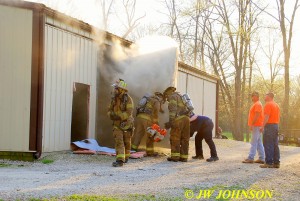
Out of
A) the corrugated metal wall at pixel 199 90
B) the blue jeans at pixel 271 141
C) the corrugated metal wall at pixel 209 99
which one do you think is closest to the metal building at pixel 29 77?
the blue jeans at pixel 271 141

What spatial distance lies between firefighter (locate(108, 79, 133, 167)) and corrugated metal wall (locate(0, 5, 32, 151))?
225cm

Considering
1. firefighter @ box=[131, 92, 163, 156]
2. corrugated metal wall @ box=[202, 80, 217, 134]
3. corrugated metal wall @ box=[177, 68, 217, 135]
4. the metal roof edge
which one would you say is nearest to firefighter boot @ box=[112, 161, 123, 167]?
firefighter @ box=[131, 92, 163, 156]

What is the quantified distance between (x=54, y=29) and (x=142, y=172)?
471cm

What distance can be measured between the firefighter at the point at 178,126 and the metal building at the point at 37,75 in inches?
114

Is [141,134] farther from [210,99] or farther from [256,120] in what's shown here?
[210,99]

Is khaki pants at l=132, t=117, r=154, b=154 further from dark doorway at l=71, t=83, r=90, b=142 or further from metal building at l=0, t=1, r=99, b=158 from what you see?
metal building at l=0, t=1, r=99, b=158

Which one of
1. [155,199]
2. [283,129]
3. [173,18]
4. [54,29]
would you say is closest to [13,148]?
[54,29]

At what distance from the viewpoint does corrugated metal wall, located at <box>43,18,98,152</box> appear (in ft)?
37.2

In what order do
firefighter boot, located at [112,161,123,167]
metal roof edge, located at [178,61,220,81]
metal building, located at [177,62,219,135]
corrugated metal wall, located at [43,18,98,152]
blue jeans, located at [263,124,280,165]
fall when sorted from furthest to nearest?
metal building, located at [177,62,219,135] < metal roof edge, located at [178,61,220,81] < corrugated metal wall, located at [43,18,98,152] < blue jeans, located at [263,124,280,165] < firefighter boot, located at [112,161,123,167]

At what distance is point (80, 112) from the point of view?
44.0ft

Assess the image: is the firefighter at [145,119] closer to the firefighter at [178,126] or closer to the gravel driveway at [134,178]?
the gravel driveway at [134,178]

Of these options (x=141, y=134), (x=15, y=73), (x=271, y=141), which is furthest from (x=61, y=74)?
(x=271, y=141)

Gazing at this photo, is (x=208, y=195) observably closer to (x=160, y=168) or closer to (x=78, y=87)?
(x=160, y=168)

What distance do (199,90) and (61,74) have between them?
11.4 metres
